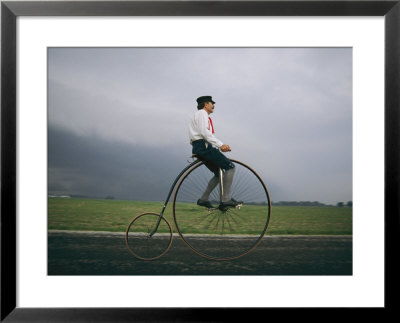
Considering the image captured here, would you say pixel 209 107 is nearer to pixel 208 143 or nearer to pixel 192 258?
pixel 208 143

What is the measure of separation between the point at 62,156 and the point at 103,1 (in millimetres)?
1512

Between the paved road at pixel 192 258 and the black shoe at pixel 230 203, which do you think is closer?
the paved road at pixel 192 258

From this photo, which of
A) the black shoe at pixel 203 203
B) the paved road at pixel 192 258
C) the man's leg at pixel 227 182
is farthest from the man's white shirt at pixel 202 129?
the paved road at pixel 192 258

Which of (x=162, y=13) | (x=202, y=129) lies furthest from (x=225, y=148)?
(x=162, y=13)

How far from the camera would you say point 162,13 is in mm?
2959

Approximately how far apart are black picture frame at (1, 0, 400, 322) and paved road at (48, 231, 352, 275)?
47 cm

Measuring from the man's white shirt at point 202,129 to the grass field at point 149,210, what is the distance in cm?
79

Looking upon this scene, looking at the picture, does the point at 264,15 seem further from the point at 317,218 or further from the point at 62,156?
the point at 62,156

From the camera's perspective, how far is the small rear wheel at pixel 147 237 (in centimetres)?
352

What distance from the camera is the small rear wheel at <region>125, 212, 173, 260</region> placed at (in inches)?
139

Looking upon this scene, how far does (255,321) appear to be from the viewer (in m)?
2.88

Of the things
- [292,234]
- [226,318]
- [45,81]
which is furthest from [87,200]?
[292,234]

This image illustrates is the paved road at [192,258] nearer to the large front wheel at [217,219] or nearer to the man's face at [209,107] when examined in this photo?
the large front wheel at [217,219]

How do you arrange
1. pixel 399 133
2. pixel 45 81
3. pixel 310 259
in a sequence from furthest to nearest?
1. pixel 310 259
2. pixel 45 81
3. pixel 399 133
